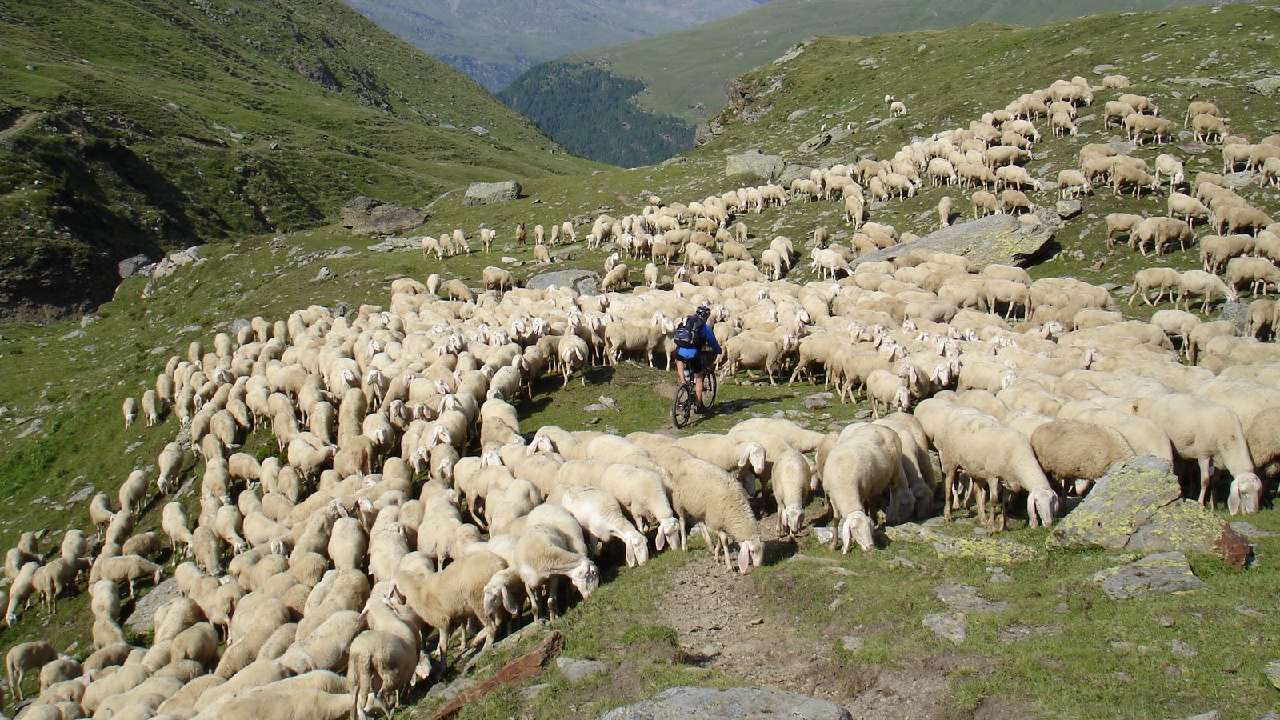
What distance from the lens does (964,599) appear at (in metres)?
9.25

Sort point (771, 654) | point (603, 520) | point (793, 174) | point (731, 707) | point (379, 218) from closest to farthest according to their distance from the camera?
point (731, 707) < point (771, 654) < point (603, 520) < point (793, 174) < point (379, 218)

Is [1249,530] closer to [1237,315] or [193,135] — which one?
[1237,315]

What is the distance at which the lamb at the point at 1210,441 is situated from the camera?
10.6 meters

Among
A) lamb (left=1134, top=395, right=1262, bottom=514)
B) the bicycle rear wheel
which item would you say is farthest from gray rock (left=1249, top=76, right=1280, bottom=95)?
the bicycle rear wheel

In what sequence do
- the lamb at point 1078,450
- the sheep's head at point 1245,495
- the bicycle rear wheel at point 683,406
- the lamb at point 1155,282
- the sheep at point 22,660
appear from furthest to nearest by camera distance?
the lamb at point 1155,282 < the bicycle rear wheel at point 683,406 < the sheep at point 22,660 < the lamb at point 1078,450 < the sheep's head at point 1245,495

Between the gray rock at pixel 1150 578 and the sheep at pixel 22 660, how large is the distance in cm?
1879

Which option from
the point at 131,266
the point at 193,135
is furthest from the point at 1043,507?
the point at 193,135

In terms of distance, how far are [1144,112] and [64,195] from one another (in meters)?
68.4

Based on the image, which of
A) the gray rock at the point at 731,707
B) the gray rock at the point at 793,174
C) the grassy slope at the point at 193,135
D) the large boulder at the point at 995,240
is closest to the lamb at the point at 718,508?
the gray rock at the point at 731,707

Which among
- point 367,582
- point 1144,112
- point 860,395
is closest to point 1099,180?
point 1144,112

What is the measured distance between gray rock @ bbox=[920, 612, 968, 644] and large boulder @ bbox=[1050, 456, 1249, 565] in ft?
7.43

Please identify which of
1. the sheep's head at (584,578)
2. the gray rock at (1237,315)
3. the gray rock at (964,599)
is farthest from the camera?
the gray rock at (1237,315)

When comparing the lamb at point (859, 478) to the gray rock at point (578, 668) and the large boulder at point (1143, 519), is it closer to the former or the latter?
the large boulder at point (1143, 519)

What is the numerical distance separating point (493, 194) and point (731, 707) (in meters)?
51.9
